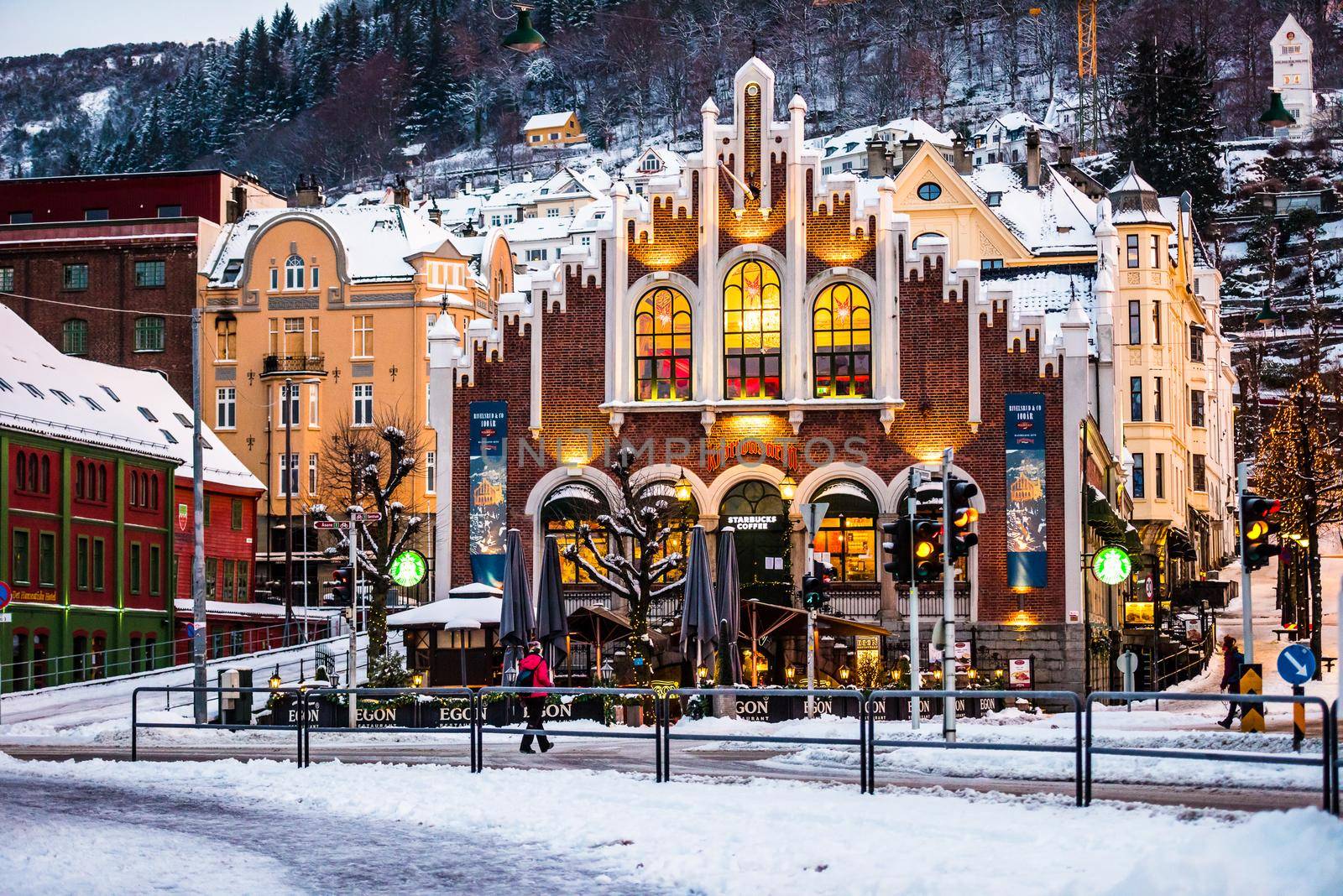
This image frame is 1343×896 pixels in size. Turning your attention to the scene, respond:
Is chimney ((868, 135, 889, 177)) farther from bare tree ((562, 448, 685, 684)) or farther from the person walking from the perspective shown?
the person walking

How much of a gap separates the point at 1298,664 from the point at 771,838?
414 inches

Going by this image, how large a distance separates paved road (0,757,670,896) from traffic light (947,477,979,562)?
14430 mm

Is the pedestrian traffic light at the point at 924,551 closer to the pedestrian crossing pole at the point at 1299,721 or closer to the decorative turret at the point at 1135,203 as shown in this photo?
the pedestrian crossing pole at the point at 1299,721

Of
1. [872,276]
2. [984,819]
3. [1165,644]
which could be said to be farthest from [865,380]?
[984,819]

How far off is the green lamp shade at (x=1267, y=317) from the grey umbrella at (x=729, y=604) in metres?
86.7

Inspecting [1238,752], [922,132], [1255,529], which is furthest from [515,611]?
[922,132]

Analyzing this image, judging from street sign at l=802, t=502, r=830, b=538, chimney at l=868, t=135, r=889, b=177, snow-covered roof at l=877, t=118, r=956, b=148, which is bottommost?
street sign at l=802, t=502, r=830, b=538

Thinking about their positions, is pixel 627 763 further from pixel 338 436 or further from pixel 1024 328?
pixel 338 436

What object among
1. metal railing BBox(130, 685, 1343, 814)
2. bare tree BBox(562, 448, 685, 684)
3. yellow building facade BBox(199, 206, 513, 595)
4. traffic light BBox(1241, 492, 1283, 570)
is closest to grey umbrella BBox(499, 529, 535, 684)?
bare tree BBox(562, 448, 685, 684)

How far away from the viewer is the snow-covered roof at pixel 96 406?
214ft

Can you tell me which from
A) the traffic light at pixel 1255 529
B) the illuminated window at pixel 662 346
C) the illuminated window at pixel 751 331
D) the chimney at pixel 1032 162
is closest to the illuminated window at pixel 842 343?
the illuminated window at pixel 751 331

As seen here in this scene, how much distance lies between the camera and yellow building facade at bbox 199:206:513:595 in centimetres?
9338

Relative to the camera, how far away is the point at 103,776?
25.8 meters

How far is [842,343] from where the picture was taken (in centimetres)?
5534
